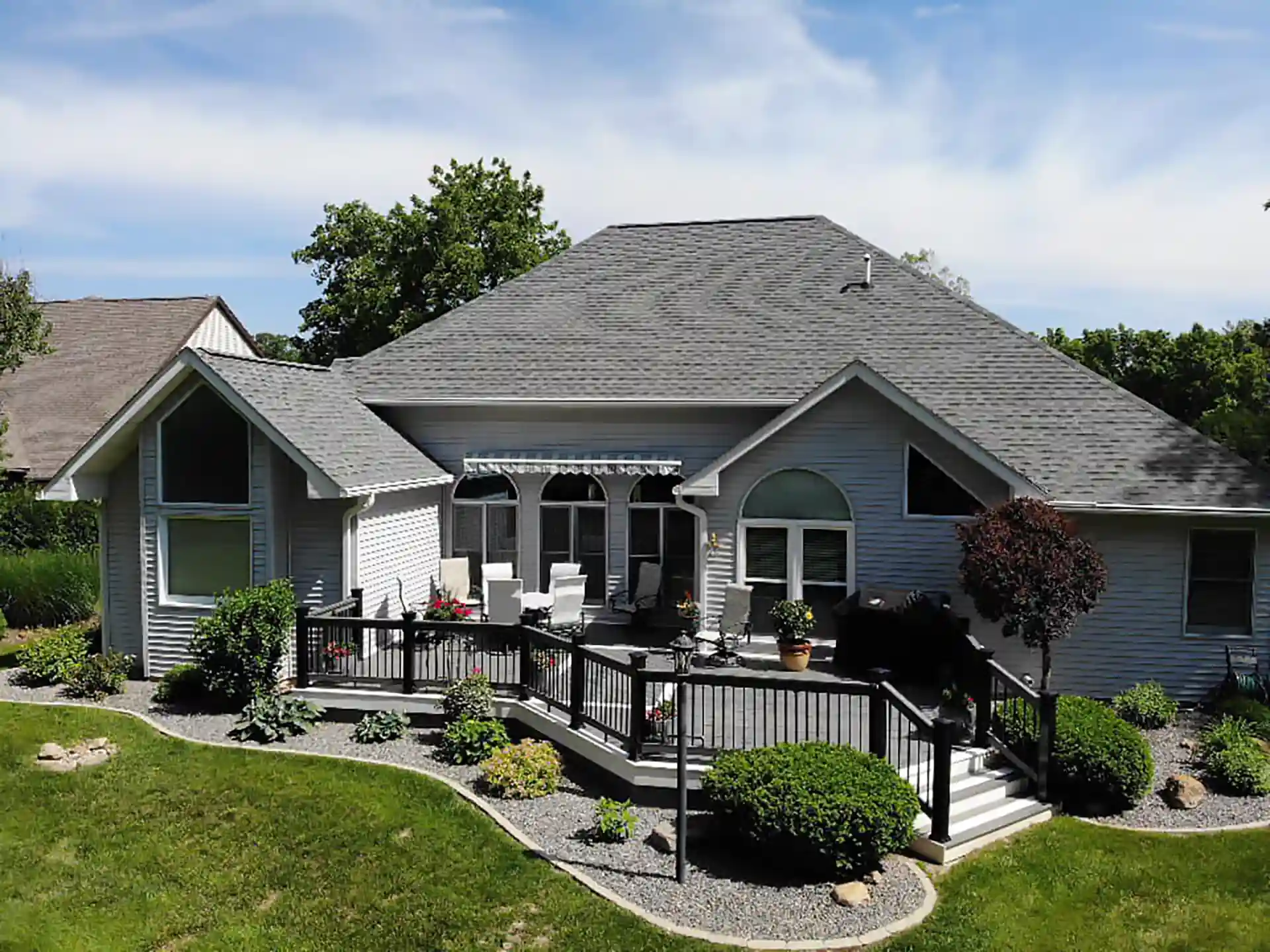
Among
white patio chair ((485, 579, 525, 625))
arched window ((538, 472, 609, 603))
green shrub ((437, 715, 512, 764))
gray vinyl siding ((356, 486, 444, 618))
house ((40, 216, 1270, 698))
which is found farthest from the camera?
arched window ((538, 472, 609, 603))

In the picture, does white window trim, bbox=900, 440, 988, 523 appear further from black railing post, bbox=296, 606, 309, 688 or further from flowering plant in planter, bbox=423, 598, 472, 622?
black railing post, bbox=296, 606, 309, 688

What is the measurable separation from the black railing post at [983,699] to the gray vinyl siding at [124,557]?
530 inches

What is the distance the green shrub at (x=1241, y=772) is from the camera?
41.2 ft

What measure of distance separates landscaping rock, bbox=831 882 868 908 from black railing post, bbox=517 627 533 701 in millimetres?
5600

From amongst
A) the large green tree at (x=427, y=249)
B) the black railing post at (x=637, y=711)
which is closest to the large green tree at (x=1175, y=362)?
the large green tree at (x=427, y=249)

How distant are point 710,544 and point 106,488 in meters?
10.4

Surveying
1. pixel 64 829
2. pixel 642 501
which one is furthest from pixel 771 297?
pixel 64 829

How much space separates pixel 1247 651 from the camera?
1579 cm

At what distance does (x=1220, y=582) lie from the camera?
15914 millimetres

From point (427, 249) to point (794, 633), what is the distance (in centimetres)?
2960

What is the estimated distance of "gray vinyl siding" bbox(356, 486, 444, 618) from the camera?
55.7ft

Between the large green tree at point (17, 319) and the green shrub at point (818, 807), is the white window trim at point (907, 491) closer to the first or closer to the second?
the green shrub at point (818, 807)

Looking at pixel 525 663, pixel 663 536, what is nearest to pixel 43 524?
pixel 663 536

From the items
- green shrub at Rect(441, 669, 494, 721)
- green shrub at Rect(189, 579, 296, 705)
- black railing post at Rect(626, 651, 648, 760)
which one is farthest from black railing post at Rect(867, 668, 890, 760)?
green shrub at Rect(189, 579, 296, 705)
